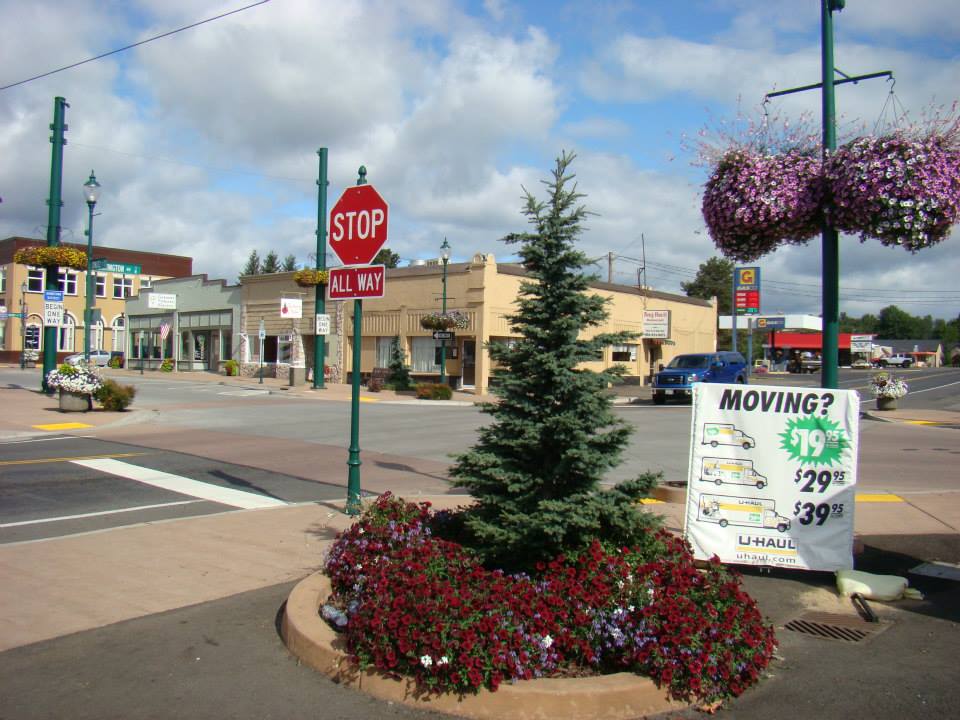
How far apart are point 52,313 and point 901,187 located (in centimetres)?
2411

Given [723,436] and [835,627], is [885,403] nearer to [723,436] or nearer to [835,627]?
[723,436]

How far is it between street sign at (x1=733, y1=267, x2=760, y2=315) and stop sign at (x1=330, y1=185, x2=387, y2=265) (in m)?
13.7

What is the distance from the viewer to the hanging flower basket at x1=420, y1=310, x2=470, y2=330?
3412cm

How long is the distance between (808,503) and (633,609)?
98.4 inches

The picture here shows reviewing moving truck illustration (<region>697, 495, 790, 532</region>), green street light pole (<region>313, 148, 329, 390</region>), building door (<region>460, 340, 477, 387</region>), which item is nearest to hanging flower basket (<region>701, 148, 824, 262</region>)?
moving truck illustration (<region>697, 495, 790, 532</region>)

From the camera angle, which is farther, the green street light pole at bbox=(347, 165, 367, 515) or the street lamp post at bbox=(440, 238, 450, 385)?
the street lamp post at bbox=(440, 238, 450, 385)

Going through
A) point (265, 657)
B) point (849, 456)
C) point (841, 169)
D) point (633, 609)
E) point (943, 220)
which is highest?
Result: point (841, 169)

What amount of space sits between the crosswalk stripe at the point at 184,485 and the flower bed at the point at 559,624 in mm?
5133

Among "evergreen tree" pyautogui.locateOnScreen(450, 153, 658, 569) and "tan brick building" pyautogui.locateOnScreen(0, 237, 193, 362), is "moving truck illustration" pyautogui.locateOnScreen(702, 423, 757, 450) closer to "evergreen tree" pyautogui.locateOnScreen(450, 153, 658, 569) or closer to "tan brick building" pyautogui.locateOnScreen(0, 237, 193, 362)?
"evergreen tree" pyautogui.locateOnScreen(450, 153, 658, 569)

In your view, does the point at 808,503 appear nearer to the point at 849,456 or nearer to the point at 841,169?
the point at 849,456

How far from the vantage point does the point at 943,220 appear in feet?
20.5

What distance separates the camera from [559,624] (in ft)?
14.6

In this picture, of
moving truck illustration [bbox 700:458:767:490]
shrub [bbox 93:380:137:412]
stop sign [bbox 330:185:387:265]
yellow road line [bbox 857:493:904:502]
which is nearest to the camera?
moving truck illustration [bbox 700:458:767:490]

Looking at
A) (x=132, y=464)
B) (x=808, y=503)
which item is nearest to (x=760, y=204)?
(x=808, y=503)
